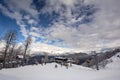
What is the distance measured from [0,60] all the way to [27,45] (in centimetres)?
1302

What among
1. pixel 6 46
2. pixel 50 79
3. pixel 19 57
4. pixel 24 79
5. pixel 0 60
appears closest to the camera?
pixel 24 79

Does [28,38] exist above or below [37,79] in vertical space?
above

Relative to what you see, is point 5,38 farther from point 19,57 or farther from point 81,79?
point 81,79

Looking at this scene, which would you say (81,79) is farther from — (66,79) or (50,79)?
(50,79)

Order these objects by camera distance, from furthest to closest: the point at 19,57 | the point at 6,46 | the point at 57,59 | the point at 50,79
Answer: the point at 19,57 → the point at 57,59 → the point at 6,46 → the point at 50,79

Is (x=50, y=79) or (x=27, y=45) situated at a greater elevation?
(x=27, y=45)

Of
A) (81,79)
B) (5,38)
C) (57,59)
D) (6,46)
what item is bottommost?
(81,79)

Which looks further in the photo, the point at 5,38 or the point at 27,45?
the point at 27,45

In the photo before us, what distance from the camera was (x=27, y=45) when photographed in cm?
5703

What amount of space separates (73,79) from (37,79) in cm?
663

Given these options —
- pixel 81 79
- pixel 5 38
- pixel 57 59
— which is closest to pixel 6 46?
pixel 5 38

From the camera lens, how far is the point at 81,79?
2489cm

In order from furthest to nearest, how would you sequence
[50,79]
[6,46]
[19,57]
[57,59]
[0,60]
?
[19,57]
[0,60]
[57,59]
[6,46]
[50,79]

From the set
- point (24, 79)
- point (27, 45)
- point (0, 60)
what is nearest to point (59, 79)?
point (24, 79)
